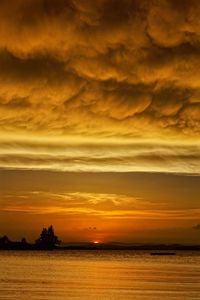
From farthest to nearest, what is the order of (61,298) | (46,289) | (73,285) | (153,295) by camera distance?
1. (73,285)
2. (46,289)
3. (153,295)
4. (61,298)

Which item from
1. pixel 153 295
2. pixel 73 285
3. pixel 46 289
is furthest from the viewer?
pixel 73 285

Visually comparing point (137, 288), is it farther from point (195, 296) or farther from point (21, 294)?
point (21, 294)

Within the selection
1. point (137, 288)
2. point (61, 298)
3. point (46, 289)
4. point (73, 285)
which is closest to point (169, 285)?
point (137, 288)

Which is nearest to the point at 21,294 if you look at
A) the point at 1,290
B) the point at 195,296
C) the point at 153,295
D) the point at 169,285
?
the point at 1,290

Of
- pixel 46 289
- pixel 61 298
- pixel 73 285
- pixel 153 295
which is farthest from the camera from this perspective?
pixel 73 285

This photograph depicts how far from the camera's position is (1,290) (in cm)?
5284

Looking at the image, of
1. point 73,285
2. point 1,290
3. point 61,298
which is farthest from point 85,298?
point 73,285

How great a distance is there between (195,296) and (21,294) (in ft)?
47.5

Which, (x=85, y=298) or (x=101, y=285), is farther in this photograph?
(x=101, y=285)

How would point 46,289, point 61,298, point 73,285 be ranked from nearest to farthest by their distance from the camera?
point 61,298 < point 46,289 < point 73,285

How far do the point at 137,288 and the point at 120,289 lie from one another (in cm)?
230

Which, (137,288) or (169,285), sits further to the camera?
(169,285)

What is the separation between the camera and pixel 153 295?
51500 mm

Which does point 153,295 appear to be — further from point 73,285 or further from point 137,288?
point 73,285
